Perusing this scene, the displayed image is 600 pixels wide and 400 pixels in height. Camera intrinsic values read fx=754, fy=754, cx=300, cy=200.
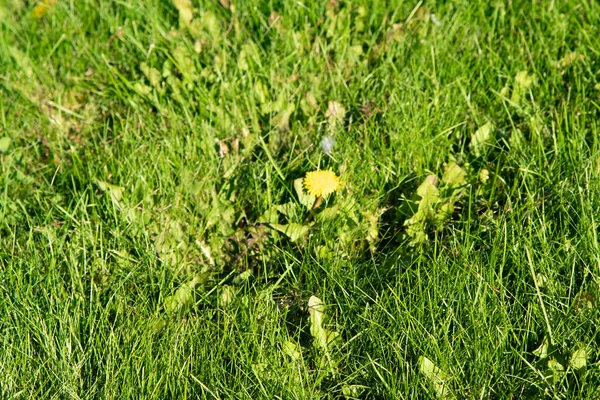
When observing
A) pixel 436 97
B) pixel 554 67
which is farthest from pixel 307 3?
pixel 554 67

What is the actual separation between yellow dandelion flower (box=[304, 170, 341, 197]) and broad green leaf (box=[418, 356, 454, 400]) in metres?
0.67

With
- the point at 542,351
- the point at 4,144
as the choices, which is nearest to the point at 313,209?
the point at 542,351

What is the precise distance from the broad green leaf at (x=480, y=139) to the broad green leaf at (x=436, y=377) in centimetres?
98

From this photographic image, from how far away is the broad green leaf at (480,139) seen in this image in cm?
270

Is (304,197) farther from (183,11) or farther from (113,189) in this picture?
(183,11)

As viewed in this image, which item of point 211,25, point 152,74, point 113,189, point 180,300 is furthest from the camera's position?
point 211,25

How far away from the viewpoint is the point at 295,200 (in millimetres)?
2543

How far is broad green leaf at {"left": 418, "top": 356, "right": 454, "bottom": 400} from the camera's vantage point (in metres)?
1.95

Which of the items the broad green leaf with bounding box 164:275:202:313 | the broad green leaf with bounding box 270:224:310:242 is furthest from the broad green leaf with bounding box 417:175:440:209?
the broad green leaf with bounding box 164:275:202:313

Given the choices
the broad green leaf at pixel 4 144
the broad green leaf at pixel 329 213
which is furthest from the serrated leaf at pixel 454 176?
the broad green leaf at pixel 4 144

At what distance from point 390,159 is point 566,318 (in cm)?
84

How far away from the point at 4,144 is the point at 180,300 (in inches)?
43.4

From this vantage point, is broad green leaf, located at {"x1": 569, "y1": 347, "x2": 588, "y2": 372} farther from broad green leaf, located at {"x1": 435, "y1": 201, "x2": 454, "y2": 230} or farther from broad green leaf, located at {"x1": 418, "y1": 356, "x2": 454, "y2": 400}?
broad green leaf, located at {"x1": 435, "y1": 201, "x2": 454, "y2": 230}

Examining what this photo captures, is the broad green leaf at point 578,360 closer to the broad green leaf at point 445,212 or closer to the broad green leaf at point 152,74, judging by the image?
the broad green leaf at point 445,212
